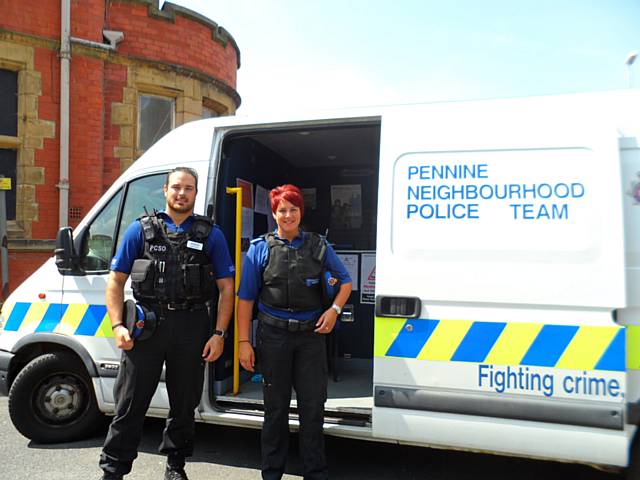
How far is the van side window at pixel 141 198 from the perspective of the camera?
3.83 meters

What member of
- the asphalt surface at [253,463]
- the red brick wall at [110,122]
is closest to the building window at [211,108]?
the red brick wall at [110,122]

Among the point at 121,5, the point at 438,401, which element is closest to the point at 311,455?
the point at 438,401

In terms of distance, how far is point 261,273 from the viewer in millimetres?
3131

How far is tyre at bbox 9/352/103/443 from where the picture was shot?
3873 millimetres

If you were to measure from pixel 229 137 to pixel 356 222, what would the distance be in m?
2.12

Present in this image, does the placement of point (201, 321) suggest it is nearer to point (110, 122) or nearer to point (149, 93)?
point (110, 122)

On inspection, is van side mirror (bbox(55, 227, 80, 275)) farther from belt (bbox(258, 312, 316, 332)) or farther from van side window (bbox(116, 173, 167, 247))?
belt (bbox(258, 312, 316, 332))

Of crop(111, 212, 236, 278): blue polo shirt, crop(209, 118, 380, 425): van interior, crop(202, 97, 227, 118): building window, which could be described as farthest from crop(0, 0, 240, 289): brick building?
crop(111, 212, 236, 278): blue polo shirt

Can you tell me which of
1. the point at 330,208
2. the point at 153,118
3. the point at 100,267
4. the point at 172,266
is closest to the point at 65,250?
the point at 100,267

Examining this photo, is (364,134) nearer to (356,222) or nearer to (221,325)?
(356,222)

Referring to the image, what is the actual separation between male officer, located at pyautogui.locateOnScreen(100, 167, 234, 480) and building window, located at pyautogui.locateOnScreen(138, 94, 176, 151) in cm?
780

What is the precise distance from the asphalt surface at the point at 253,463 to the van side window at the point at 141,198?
1.52 metres

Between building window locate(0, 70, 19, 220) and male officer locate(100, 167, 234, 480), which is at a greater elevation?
building window locate(0, 70, 19, 220)

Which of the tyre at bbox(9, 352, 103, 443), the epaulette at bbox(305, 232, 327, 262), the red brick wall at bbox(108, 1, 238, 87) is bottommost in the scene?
the tyre at bbox(9, 352, 103, 443)
